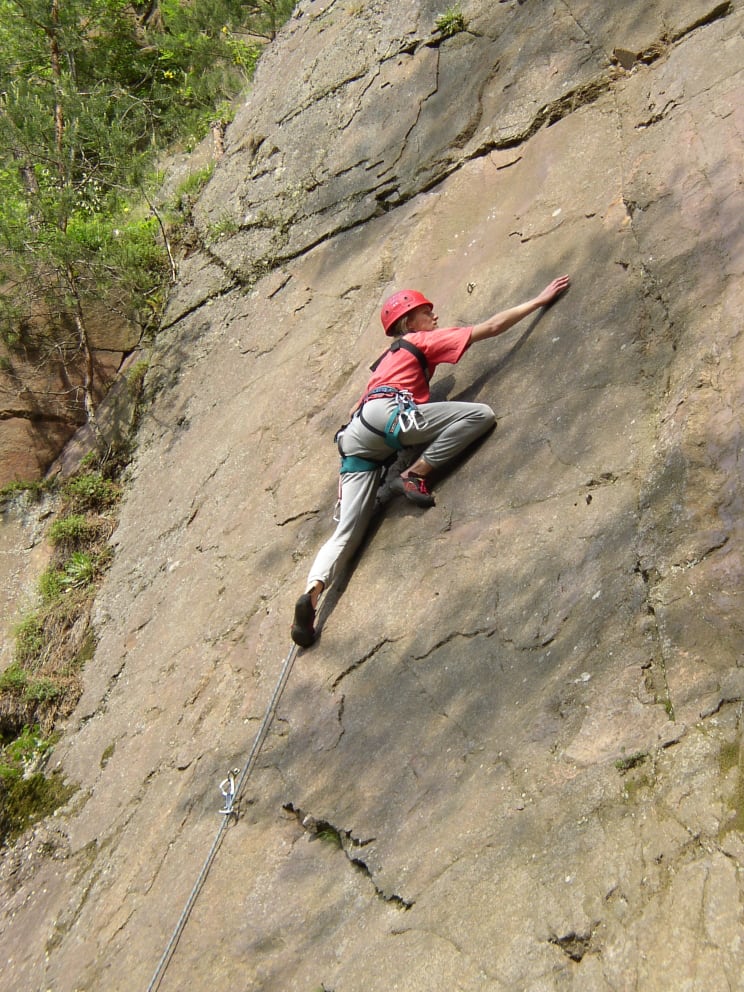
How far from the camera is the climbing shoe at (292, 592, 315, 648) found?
525 centimetres

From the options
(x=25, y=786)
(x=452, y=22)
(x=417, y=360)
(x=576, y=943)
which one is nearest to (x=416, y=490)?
(x=417, y=360)

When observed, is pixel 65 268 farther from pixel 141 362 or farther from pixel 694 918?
pixel 694 918

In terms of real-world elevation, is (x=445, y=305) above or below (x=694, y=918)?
above

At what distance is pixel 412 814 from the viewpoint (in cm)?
423

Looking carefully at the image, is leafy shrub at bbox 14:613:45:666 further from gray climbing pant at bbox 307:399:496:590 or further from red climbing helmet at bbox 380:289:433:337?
red climbing helmet at bbox 380:289:433:337

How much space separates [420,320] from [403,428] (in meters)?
0.85

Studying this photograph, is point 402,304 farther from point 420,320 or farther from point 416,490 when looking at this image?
point 416,490

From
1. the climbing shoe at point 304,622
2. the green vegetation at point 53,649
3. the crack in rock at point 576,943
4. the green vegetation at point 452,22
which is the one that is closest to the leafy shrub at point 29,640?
the green vegetation at point 53,649

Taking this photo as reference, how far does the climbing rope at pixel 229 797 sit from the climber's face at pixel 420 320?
2.02m

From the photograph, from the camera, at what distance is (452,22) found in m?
8.07

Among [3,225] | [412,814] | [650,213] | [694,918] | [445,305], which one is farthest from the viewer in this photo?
[3,225]

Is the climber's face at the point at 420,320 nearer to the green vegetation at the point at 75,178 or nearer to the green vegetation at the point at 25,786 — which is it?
the green vegetation at the point at 25,786

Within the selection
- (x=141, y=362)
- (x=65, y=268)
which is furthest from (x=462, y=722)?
(x=65, y=268)

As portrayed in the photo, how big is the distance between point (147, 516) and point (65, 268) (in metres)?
2.93
